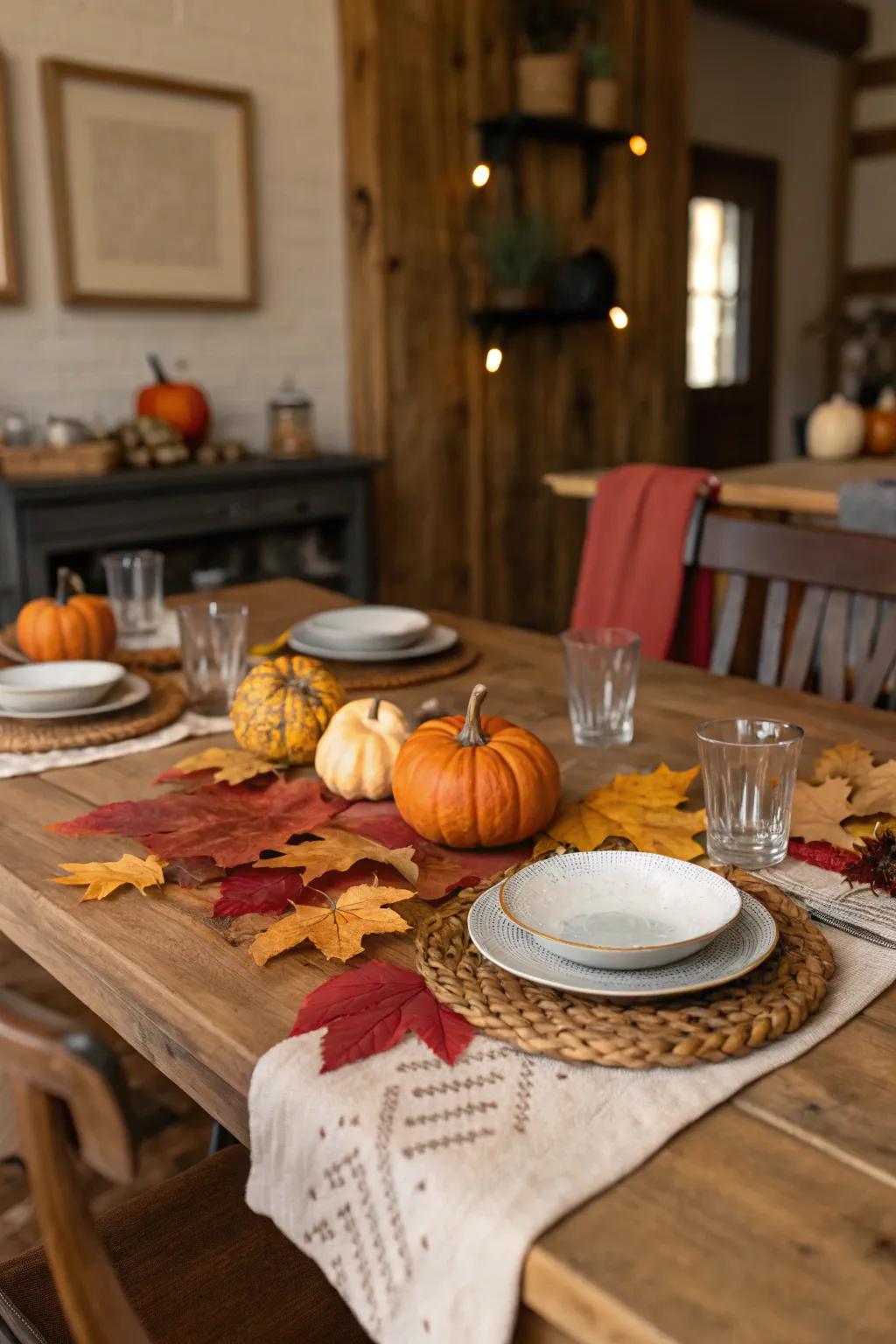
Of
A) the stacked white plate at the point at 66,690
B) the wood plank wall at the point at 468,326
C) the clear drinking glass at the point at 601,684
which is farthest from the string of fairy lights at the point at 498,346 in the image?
the clear drinking glass at the point at 601,684

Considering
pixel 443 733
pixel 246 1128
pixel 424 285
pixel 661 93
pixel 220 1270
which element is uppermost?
pixel 661 93

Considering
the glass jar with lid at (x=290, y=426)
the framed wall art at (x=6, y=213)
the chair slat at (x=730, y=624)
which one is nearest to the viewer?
the chair slat at (x=730, y=624)

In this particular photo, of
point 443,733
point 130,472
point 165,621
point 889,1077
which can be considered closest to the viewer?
point 889,1077

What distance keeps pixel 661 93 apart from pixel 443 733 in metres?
4.15

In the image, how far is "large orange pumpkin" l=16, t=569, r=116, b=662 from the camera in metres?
1.52

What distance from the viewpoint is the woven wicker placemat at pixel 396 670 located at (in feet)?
4.94

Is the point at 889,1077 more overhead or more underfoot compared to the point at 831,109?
more underfoot

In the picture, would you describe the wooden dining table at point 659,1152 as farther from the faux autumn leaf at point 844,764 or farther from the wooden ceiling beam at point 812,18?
the wooden ceiling beam at point 812,18

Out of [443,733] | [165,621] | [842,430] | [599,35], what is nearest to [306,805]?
[443,733]

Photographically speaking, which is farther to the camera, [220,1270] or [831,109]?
[831,109]

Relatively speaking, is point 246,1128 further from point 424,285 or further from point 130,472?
point 424,285

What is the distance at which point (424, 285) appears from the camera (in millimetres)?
3936

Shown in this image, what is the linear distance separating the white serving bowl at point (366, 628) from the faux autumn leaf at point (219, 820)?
0.48 meters

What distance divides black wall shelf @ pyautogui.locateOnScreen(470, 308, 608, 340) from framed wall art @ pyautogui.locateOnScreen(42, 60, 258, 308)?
78 cm
